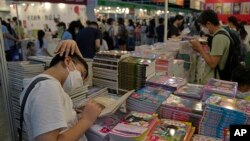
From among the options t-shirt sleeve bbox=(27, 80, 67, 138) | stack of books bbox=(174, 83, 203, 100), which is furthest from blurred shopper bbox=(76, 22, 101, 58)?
t-shirt sleeve bbox=(27, 80, 67, 138)

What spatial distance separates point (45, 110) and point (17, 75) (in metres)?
0.99

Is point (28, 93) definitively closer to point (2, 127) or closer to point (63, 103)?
point (63, 103)

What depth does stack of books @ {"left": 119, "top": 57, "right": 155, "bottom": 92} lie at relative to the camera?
1.85m

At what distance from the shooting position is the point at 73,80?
1.25 m

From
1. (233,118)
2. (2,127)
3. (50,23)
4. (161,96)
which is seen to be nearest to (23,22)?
(50,23)

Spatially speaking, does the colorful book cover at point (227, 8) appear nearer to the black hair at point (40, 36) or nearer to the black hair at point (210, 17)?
the black hair at point (40, 36)

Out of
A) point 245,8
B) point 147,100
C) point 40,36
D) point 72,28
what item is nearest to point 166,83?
point 147,100

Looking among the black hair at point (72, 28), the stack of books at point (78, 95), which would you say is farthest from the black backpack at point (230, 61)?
the black hair at point (72, 28)

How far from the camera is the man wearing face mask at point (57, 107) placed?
3.44 ft

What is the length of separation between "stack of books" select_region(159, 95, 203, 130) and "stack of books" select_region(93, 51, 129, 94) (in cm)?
54

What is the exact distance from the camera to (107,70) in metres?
1.97

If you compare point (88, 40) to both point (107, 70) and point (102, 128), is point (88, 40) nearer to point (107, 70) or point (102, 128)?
point (107, 70)

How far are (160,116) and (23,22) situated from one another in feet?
23.4

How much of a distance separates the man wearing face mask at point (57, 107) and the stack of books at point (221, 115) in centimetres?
63
